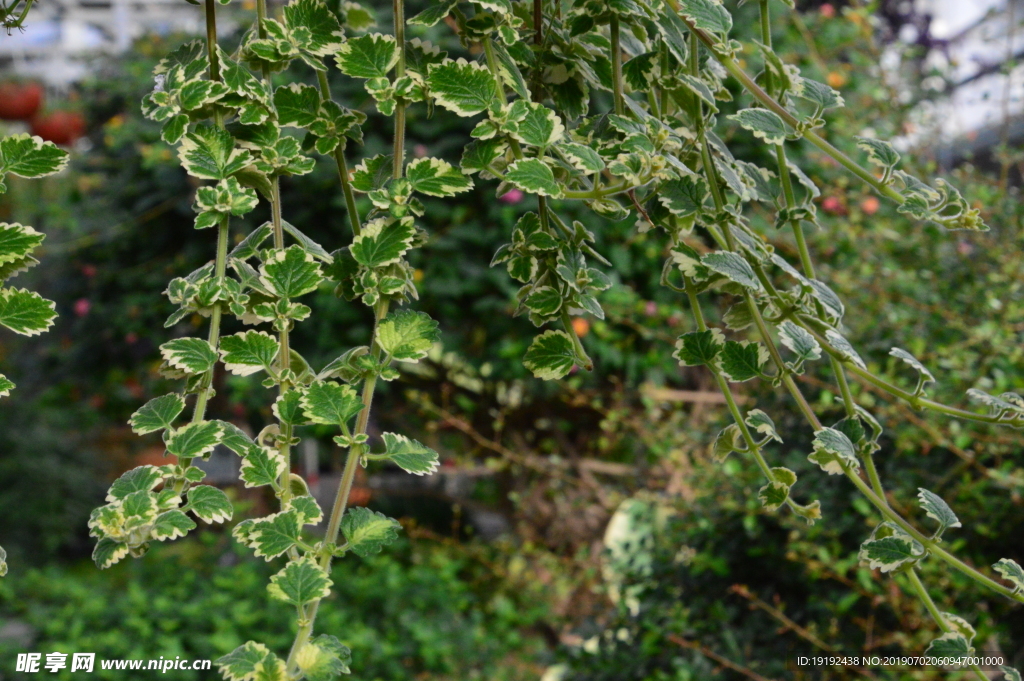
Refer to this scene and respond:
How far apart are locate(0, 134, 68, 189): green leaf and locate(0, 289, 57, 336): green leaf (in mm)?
61

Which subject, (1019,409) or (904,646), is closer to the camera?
(1019,409)

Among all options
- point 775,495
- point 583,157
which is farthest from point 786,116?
point 775,495

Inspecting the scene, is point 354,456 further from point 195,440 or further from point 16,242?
point 16,242

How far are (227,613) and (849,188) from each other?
6.57ft

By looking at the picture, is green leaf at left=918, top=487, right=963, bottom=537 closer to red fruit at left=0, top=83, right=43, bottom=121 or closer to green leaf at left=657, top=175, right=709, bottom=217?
green leaf at left=657, top=175, right=709, bottom=217

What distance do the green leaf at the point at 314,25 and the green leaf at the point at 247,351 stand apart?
7.5 inches

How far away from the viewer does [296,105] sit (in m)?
0.57

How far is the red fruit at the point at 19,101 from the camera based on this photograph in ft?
16.0

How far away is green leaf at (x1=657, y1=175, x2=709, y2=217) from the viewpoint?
584 mm

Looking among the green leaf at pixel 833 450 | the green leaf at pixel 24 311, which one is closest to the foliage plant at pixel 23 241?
the green leaf at pixel 24 311

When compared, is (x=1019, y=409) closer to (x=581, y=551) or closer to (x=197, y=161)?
(x=197, y=161)

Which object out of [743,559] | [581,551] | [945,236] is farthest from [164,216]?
[945,236]

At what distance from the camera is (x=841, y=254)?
75.8 inches

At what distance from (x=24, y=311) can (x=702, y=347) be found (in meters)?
0.43
